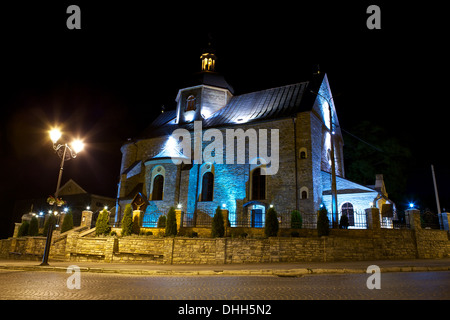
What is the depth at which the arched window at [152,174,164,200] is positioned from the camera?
81.9ft

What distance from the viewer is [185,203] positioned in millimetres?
23797

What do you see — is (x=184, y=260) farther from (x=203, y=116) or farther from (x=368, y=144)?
(x=368, y=144)

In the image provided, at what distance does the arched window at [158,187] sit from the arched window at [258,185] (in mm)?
7212

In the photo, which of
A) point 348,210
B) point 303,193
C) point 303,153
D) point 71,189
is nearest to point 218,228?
point 303,193

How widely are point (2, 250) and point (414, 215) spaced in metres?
24.8

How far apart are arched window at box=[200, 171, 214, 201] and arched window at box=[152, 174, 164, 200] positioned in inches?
128

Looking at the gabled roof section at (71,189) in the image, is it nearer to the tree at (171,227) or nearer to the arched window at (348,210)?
the tree at (171,227)

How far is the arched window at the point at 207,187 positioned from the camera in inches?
972

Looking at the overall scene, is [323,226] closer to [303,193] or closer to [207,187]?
[303,193]

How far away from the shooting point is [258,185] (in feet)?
77.2

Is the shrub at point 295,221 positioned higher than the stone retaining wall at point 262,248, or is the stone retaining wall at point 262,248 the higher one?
the shrub at point 295,221

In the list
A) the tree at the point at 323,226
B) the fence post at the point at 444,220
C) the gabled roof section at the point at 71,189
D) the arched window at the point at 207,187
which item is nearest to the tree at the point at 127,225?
the arched window at the point at 207,187

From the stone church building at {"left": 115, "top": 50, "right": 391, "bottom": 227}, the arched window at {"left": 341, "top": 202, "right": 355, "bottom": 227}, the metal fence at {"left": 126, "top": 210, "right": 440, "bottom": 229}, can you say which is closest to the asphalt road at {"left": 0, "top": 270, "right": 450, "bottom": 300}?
the metal fence at {"left": 126, "top": 210, "right": 440, "bottom": 229}

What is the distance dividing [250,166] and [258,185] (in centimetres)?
154
